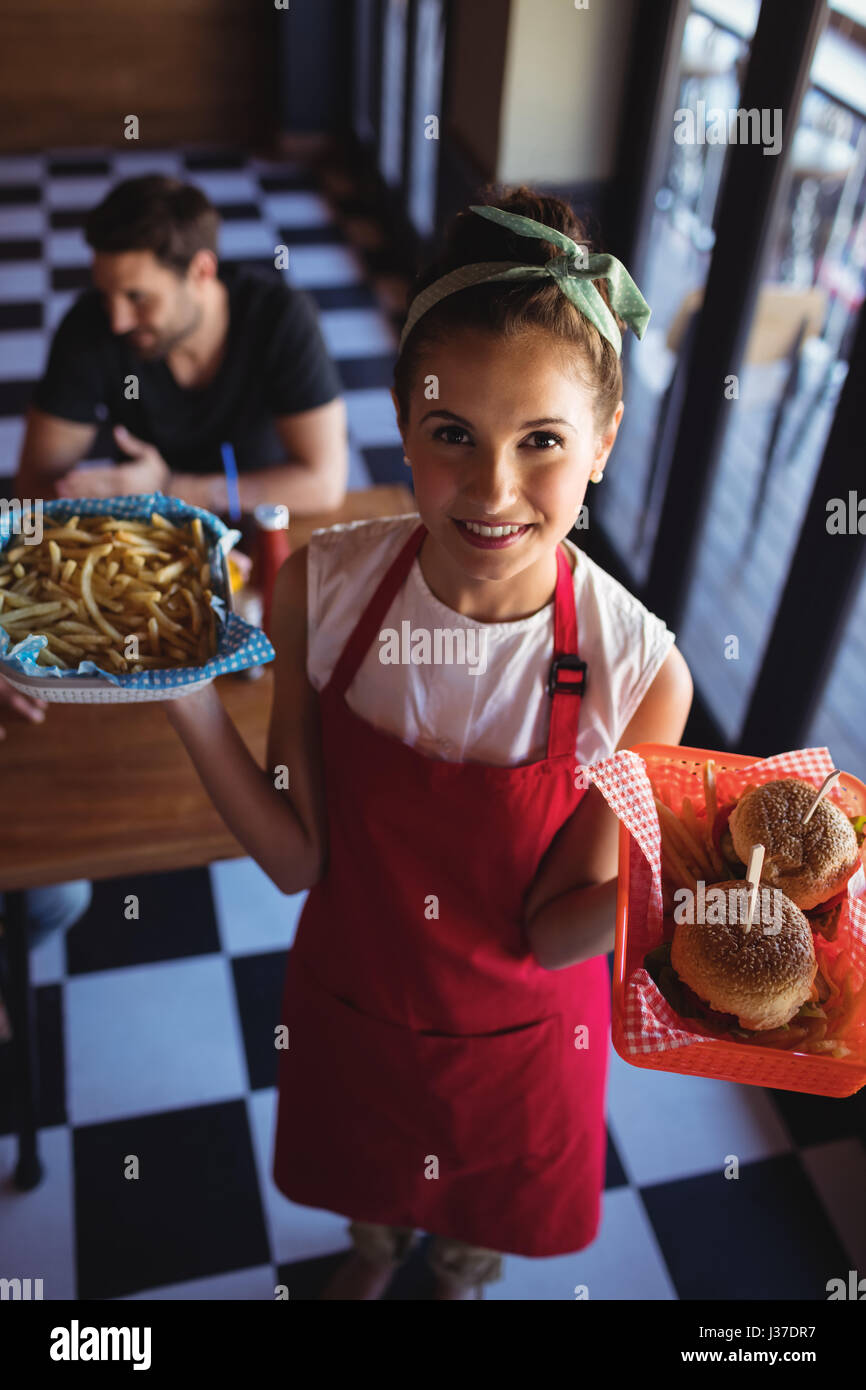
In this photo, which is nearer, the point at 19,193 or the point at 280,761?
the point at 280,761

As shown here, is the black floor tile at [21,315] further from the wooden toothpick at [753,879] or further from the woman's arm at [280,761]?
the wooden toothpick at [753,879]

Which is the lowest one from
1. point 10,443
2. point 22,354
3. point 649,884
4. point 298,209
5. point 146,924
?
point 146,924

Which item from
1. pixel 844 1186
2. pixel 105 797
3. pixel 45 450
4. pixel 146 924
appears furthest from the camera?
pixel 146 924

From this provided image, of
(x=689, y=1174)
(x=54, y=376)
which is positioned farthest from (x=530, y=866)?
(x=54, y=376)

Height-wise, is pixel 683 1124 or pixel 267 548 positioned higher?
pixel 267 548

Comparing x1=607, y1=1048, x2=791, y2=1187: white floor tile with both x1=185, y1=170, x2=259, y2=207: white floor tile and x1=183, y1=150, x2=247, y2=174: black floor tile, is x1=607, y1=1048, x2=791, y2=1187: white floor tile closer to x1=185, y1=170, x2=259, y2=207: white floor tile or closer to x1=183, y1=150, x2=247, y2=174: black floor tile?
x1=185, y1=170, x2=259, y2=207: white floor tile

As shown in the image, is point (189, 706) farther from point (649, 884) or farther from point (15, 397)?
point (15, 397)

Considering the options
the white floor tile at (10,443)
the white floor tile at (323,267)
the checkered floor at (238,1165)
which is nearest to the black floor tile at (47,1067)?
the checkered floor at (238,1165)

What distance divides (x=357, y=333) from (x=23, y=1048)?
3.56 meters

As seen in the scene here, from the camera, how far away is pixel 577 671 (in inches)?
53.1

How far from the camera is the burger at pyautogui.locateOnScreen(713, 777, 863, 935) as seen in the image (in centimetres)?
110

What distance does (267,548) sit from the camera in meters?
1.95

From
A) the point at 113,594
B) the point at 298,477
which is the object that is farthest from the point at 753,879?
the point at 298,477

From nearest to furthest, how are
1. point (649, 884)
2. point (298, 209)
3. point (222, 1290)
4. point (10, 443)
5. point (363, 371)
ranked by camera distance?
point (649, 884)
point (222, 1290)
point (10, 443)
point (363, 371)
point (298, 209)
